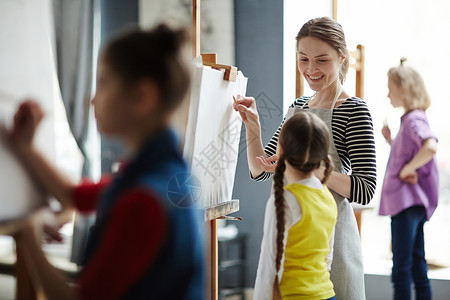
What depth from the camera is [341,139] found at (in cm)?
153

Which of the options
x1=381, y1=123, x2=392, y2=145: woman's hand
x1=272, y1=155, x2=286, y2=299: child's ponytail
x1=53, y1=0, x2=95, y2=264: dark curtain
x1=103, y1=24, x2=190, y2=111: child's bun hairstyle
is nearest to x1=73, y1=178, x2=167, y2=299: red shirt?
x1=103, y1=24, x2=190, y2=111: child's bun hairstyle

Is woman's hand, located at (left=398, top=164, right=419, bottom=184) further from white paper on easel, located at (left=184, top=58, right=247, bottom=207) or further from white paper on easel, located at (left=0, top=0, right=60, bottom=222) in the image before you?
white paper on easel, located at (left=0, top=0, right=60, bottom=222)

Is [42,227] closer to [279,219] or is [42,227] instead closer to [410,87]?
[279,219]

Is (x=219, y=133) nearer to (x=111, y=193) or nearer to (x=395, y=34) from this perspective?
(x=111, y=193)

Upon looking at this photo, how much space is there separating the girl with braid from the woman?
17 cm

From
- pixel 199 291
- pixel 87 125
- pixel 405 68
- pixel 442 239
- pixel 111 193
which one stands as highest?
pixel 405 68

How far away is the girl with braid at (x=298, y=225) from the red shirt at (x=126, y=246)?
702 mm

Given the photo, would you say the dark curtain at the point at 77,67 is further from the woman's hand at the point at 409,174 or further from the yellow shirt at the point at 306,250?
the woman's hand at the point at 409,174

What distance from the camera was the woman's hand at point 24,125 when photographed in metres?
0.72

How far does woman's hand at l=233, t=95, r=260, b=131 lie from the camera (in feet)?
5.42

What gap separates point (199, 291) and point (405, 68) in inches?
103

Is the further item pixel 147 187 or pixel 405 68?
pixel 405 68

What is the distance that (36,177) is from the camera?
75cm

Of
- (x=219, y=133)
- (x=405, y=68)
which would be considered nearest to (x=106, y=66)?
(x=219, y=133)
